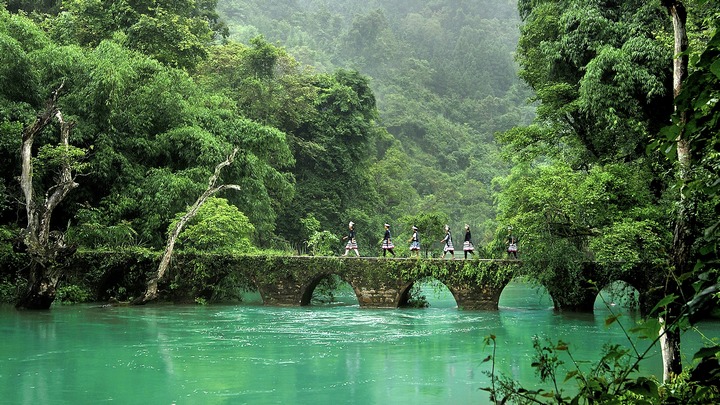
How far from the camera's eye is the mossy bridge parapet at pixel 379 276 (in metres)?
19.3

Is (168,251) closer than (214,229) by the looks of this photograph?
Yes

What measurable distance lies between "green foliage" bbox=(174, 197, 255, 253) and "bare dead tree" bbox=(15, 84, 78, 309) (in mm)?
3400

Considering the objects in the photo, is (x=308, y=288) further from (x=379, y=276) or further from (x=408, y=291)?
(x=408, y=291)

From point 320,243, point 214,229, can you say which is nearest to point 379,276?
point 320,243

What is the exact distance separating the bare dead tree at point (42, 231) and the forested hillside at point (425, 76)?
1905cm

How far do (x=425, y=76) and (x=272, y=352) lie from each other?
160 ft

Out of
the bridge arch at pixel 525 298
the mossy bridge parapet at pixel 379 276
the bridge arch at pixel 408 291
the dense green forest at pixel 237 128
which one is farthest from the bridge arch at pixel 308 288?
the bridge arch at pixel 525 298

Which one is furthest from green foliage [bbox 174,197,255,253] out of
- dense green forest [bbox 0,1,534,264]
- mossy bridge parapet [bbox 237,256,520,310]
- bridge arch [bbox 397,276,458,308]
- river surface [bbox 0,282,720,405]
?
bridge arch [bbox 397,276,458,308]

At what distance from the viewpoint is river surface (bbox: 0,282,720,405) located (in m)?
9.78

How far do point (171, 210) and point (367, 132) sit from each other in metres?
13.2

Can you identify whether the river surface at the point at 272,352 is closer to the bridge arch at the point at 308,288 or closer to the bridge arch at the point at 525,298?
the bridge arch at the point at 308,288

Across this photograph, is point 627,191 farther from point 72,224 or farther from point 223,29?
point 223,29

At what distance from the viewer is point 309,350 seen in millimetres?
13344

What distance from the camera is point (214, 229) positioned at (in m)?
20.9
